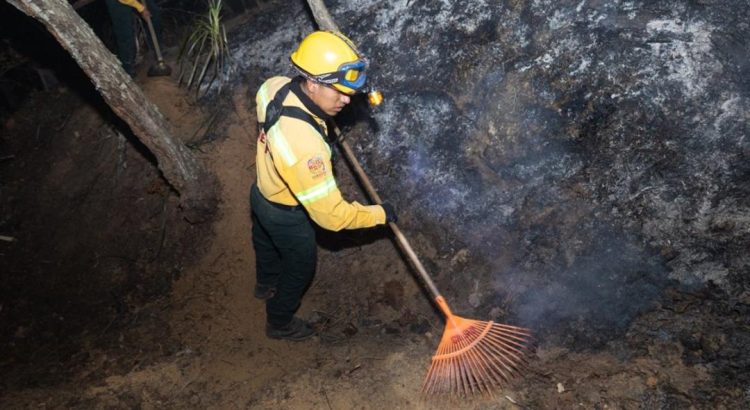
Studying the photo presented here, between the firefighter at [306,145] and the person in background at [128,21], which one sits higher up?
the person in background at [128,21]

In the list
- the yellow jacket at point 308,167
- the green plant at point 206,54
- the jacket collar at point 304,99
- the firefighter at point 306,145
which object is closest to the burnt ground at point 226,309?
the green plant at point 206,54

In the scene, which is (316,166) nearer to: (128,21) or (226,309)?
(226,309)

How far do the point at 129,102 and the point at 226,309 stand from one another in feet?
6.37

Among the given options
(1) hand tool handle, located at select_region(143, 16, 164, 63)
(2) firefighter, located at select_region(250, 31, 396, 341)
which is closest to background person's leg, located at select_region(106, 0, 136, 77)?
(1) hand tool handle, located at select_region(143, 16, 164, 63)

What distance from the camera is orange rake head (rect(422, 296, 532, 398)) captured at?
2863 millimetres

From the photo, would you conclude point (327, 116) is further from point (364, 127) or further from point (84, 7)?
point (84, 7)

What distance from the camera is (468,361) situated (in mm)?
2873

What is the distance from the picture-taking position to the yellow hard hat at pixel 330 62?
8.33ft

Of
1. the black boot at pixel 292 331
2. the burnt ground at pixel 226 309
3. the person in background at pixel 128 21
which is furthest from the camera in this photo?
the person in background at pixel 128 21

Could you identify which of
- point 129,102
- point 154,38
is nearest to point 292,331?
point 129,102

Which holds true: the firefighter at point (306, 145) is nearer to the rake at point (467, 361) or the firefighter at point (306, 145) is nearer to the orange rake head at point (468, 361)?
the rake at point (467, 361)

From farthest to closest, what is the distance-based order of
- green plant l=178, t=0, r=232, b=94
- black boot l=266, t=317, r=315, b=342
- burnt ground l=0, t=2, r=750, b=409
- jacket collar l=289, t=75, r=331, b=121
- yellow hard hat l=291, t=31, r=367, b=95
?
green plant l=178, t=0, r=232, b=94
black boot l=266, t=317, r=315, b=342
burnt ground l=0, t=2, r=750, b=409
jacket collar l=289, t=75, r=331, b=121
yellow hard hat l=291, t=31, r=367, b=95

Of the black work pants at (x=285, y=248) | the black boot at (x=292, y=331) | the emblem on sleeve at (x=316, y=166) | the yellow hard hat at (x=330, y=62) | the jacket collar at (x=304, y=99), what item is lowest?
the black boot at (x=292, y=331)

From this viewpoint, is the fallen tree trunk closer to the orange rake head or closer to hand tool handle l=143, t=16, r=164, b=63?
hand tool handle l=143, t=16, r=164, b=63
